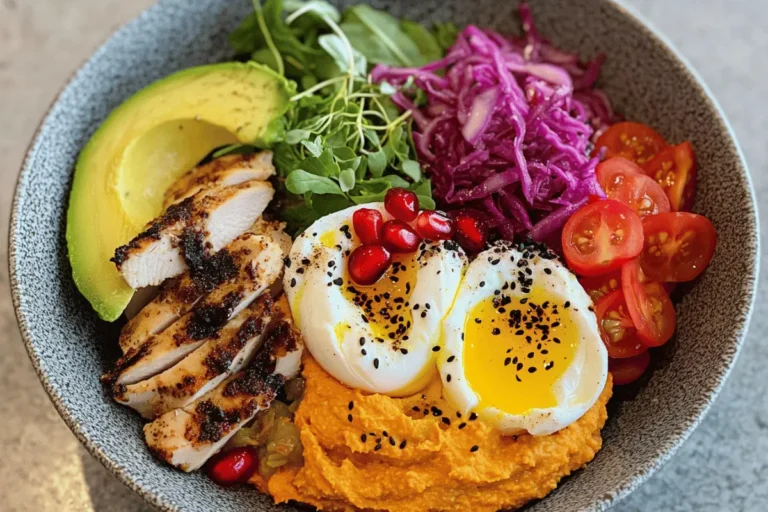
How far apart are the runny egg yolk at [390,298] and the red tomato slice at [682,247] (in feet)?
2.72

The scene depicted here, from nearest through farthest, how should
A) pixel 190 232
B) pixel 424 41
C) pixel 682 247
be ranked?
pixel 190 232 < pixel 682 247 < pixel 424 41

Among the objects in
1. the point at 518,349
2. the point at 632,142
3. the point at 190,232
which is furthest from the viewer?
the point at 632,142

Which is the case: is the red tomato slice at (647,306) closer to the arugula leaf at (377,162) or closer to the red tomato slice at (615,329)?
the red tomato slice at (615,329)

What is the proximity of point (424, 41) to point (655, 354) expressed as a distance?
1.60m

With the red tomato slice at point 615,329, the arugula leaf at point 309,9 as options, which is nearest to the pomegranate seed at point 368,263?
the red tomato slice at point 615,329

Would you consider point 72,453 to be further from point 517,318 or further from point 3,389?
point 517,318

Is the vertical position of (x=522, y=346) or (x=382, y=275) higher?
(x=382, y=275)

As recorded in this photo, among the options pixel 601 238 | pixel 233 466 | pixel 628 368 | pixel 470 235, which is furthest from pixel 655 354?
pixel 233 466

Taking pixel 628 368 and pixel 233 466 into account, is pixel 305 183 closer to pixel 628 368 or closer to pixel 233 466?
pixel 233 466

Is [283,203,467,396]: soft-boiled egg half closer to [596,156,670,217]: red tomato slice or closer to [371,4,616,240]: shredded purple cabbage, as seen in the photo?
[371,4,616,240]: shredded purple cabbage

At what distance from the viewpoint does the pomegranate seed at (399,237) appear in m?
2.35

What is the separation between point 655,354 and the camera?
8.29ft

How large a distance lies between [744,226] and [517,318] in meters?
0.82

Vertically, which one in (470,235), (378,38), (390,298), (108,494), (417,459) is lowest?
(108,494)
